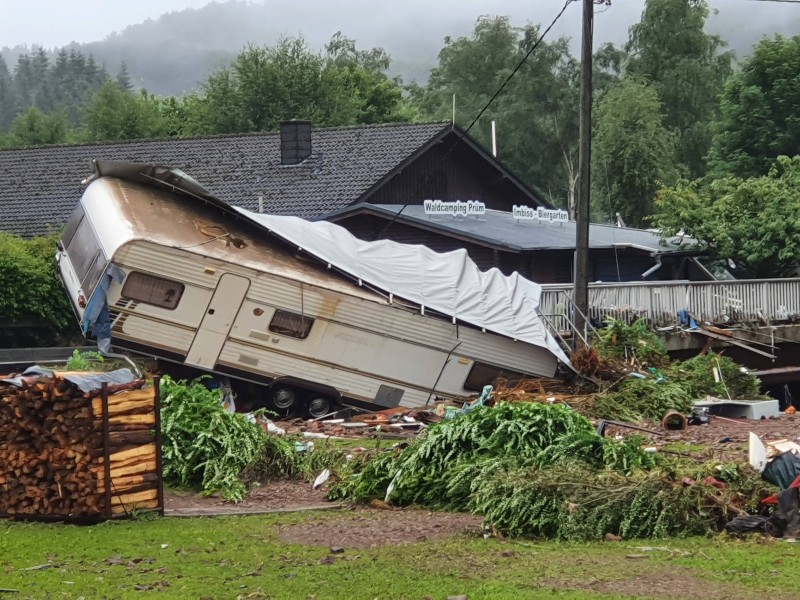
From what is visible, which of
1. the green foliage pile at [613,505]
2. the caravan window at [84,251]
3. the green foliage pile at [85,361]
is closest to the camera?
the green foliage pile at [613,505]

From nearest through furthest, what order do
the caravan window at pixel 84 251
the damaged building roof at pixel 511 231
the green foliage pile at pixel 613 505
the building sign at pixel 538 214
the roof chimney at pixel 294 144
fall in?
the green foliage pile at pixel 613 505 → the caravan window at pixel 84 251 → the damaged building roof at pixel 511 231 → the building sign at pixel 538 214 → the roof chimney at pixel 294 144

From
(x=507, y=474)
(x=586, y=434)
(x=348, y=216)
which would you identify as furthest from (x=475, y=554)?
(x=348, y=216)

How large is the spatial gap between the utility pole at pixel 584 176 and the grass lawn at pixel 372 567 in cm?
1403

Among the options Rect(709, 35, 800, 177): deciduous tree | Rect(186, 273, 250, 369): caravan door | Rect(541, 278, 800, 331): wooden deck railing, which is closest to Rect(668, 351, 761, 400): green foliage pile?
Rect(541, 278, 800, 331): wooden deck railing

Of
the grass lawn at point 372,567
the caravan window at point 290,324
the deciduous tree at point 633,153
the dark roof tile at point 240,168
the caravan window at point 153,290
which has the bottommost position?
the grass lawn at point 372,567

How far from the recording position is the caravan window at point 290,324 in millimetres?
21688

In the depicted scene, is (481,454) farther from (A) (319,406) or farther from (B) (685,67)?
(B) (685,67)

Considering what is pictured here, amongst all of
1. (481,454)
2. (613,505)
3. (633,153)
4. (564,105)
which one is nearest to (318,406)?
(481,454)

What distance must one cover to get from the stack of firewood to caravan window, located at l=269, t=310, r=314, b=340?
958 cm

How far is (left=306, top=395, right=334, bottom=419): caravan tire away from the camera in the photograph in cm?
2230

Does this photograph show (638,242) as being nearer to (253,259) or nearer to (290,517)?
(253,259)

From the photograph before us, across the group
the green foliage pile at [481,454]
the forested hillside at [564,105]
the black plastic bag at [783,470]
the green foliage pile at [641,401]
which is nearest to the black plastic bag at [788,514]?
the black plastic bag at [783,470]

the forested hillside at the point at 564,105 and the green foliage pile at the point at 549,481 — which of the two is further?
the forested hillside at the point at 564,105

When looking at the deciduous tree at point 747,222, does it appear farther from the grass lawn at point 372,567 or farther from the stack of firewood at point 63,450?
the stack of firewood at point 63,450
